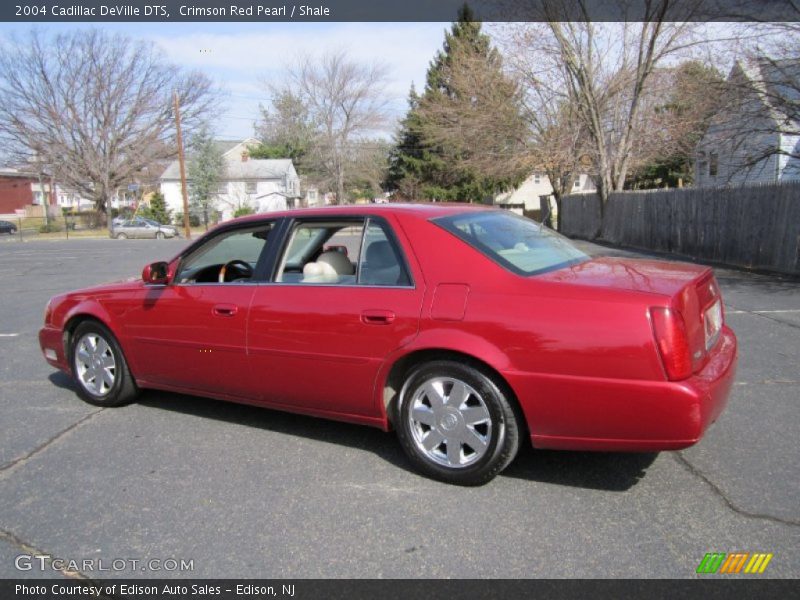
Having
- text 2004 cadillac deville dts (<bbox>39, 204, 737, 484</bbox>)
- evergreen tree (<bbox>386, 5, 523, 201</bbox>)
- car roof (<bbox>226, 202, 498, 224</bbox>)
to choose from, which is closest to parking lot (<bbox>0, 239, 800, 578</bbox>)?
text 2004 cadillac deville dts (<bbox>39, 204, 737, 484</bbox>)

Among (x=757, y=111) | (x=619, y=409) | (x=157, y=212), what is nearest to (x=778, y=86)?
(x=757, y=111)

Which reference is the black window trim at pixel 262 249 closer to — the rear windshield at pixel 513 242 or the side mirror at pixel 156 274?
the side mirror at pixel 156 274

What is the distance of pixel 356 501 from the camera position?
132 inches

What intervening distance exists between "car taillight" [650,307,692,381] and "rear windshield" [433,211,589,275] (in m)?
0.74

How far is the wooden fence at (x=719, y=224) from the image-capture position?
1245cm

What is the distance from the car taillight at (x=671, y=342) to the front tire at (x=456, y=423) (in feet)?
2.66

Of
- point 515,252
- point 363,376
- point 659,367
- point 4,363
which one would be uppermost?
point 515,252

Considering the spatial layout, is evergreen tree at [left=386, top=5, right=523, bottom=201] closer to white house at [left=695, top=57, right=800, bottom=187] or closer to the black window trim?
white house at [left=695, top=57, right=800, bottom=187]

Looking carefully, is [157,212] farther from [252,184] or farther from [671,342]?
[671,342]

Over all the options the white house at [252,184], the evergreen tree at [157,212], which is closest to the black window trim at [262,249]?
the evergreen tree at [157,212]

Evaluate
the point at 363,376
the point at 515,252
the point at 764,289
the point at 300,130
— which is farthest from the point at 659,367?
the point at 300,130

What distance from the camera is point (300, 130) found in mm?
74250
